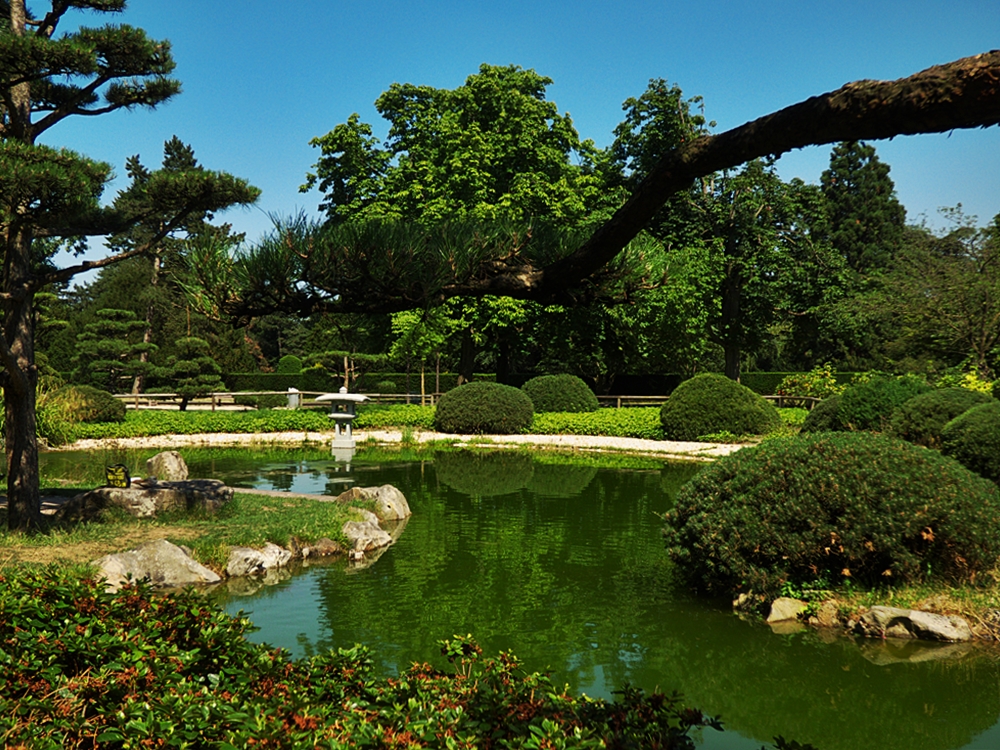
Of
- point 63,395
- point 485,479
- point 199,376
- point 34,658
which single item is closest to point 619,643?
point 34,658

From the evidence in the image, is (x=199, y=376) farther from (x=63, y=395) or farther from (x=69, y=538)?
(x=69, y=538)

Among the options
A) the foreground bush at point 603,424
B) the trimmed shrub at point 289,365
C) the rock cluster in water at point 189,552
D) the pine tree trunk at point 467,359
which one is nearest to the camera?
the rock cluster in water at point 189,552

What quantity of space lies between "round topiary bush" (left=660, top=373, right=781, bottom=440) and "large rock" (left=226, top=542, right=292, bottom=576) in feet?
48.8

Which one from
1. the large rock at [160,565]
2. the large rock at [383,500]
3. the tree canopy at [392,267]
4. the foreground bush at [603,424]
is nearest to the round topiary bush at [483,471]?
the large rock at [383,500]

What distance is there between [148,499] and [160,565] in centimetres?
285

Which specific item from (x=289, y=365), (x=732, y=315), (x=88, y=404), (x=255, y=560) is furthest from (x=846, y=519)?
(x=289, y=365)

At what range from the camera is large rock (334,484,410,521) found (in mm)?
11703

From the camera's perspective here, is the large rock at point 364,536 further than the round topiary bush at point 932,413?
No

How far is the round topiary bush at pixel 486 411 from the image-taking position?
77.6 feet

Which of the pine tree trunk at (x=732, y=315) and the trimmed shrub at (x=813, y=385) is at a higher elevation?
the pine tree trunk at (x=732, y=315)

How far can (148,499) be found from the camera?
10367 millimetres

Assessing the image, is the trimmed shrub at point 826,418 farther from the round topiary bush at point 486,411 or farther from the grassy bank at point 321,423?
the round topiary bush at point 486,411

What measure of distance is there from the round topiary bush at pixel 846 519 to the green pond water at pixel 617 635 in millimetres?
674

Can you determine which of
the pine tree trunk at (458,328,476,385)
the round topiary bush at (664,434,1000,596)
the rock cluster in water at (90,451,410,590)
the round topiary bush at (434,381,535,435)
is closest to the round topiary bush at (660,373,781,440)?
the round topiary bush at (434,381,535,435)
